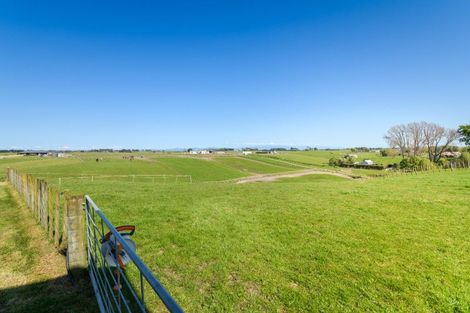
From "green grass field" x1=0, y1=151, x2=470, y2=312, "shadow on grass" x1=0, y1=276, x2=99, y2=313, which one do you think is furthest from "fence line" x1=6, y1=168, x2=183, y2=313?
"green grass field" x1=0, y1=151, x2=470, y2=312

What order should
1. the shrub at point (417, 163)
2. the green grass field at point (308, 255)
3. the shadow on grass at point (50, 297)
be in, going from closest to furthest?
the shadow on grass at point (50, 297), the green grass field at point (308, 255), the shrub at point (417, 163)

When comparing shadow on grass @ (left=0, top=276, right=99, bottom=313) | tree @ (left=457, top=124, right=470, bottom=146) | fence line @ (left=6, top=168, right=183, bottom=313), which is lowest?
shadow on grass @ (left=0, top=276, right=99, bottom=313)

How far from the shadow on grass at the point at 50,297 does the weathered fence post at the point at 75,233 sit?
0.28 metres

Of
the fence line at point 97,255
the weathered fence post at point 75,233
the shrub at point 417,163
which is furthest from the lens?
the shrub at point 417,163

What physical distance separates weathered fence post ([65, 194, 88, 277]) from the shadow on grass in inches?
10.8

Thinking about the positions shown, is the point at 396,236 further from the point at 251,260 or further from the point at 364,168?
the point at 364,168

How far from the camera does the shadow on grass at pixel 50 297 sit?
3598 millimetres

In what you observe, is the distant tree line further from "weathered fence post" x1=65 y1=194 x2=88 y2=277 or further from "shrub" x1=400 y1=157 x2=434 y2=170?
"weathered fence post" x1=65 y1=194 x2=88 y2=277

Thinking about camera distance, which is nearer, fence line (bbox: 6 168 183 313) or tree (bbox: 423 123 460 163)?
fence line (bbox: 6 168 183 313)

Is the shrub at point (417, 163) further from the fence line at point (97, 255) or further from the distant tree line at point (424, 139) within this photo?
the fence line at point (97, 255)

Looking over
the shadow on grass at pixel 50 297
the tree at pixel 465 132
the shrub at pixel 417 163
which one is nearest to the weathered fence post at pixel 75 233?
the shadow on grass at pixel 50 297

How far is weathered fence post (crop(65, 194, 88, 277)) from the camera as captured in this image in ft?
13.6

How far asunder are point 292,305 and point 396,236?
4.45m

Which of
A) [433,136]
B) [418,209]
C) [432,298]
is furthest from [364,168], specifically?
[432,298]
